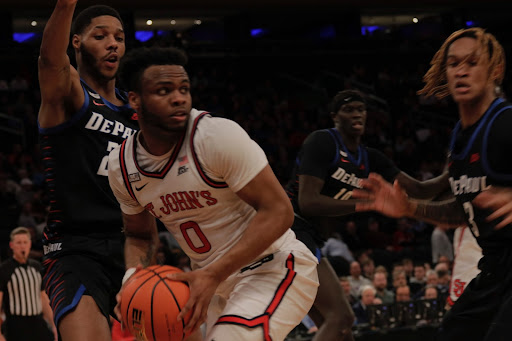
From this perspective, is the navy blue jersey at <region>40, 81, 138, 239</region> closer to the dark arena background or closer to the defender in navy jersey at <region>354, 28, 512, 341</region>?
the defender in navy jersey at <region>354, 28, 512, 341</region>

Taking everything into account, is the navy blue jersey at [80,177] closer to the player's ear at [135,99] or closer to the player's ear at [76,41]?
the player's ear at [76,41]

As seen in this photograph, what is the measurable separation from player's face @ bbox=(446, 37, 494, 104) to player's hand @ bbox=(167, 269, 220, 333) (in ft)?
5.47

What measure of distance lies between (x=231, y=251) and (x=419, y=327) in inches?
286

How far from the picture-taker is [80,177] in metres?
4.69

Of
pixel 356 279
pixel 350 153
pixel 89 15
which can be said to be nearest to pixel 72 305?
pixel 89 15

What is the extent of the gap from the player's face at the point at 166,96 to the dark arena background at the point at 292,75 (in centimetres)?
975

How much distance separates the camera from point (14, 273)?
10156 mm

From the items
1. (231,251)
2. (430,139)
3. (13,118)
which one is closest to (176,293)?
(231,251)

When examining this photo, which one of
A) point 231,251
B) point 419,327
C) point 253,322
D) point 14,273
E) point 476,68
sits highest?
point 476,68

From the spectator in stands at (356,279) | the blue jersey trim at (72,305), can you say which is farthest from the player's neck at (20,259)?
the blue jersey trim at (72,305)

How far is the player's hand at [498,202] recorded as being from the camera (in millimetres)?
3760

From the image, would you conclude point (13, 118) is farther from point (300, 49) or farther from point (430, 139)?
point (430, 139)

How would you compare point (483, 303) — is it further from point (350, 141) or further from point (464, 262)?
point (464, 262)

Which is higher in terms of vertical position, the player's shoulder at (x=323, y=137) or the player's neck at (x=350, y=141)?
the player's shoulder at (x=323, y=137)
